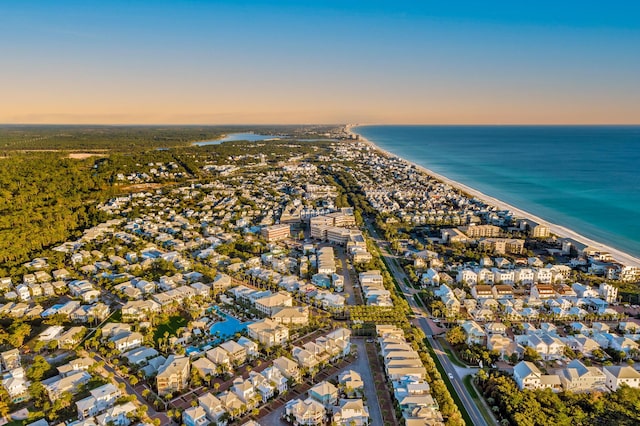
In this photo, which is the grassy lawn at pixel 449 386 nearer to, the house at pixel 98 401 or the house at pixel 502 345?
the house at pixel 502 345

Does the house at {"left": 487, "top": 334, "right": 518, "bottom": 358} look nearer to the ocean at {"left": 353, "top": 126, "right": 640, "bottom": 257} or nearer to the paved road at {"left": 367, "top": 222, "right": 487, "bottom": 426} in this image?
the paved road at {"left": 367, "top": 222, "right": 487, "bottom": 426}

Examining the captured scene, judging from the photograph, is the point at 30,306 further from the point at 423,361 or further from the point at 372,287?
the point at 423,361

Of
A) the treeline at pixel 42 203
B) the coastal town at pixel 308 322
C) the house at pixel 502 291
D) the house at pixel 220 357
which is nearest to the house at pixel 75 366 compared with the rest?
the coastal town at pixel 308 322

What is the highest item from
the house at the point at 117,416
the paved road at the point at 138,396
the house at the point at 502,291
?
the house at the point at 502,291

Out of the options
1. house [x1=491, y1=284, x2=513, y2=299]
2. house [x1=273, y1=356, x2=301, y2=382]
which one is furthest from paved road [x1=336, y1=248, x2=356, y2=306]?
house [x1=491, y1=284, x2=513, y2=299]

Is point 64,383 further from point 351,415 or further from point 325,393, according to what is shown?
point 351,415

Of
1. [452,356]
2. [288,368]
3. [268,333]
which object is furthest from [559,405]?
[268,333]
